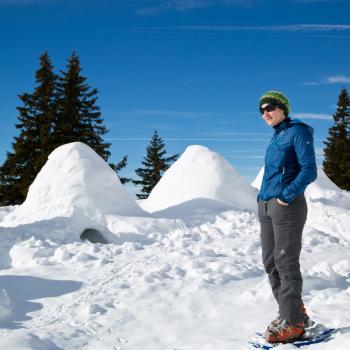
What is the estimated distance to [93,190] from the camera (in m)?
11.3

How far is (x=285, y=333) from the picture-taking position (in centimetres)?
340

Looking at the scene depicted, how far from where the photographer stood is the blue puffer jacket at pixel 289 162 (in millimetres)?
3320

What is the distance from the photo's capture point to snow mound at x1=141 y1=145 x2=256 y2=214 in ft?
44.5

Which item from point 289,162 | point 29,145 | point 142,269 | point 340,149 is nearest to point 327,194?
point 142,269

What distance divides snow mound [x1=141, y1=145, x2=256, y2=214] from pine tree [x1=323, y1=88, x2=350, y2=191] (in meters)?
23.4

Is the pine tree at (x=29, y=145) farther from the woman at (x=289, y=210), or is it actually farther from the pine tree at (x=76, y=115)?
the woman at (x=289, y=210)

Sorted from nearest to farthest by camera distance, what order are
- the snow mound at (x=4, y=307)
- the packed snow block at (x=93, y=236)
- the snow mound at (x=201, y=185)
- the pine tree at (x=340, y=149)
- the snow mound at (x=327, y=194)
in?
the snow mound at (x=4, y=307) → the packed snow block at (x=93, y=236) → the snow mound at (x=201, y=185) → the snow mound at (x=327, y=194) → the pine tree at (x=340, y=149)

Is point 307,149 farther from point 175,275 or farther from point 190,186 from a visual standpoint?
point 190,186

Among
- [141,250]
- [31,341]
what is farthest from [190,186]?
[31,341]

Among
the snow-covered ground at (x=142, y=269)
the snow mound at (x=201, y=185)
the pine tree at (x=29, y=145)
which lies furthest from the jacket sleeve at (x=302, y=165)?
the pine tree at (x=29, y=145)

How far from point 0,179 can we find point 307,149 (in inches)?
1015

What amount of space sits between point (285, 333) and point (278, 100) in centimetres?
194

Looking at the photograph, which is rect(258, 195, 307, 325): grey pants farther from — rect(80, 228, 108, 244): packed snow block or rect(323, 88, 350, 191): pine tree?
rect(323, 88, 350, 191): pine tree

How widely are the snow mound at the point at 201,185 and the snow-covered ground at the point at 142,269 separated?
70mm
